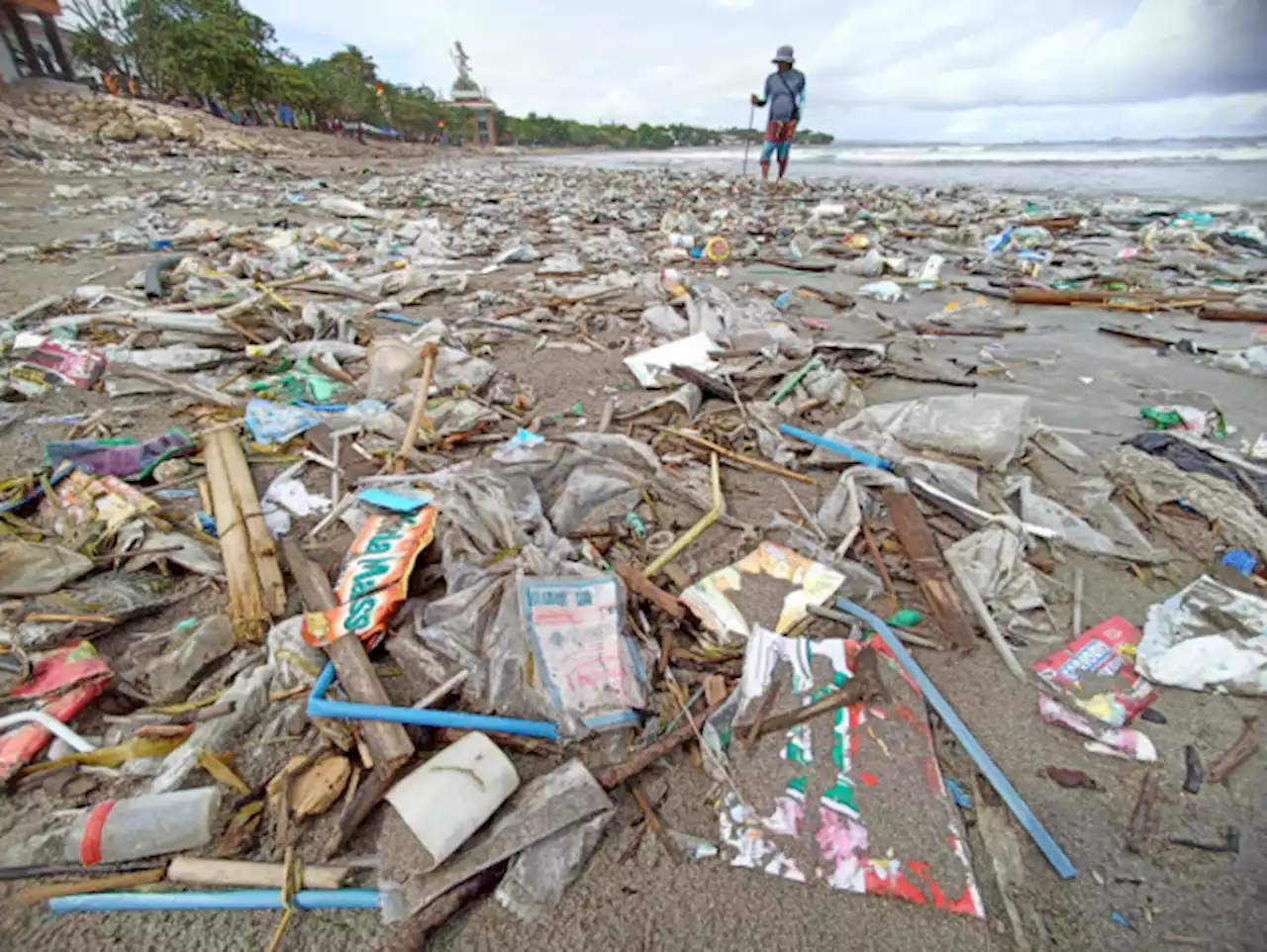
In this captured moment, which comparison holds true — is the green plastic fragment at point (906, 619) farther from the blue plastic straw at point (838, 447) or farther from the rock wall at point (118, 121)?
the rock wall at point (118, 121)

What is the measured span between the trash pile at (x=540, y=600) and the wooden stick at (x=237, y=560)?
0.7 inches

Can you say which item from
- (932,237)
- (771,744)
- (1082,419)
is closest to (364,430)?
(771,744)

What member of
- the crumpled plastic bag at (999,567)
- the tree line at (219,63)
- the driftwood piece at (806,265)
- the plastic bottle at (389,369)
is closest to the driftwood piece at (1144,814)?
the crumpled plastic bag at (999,567)

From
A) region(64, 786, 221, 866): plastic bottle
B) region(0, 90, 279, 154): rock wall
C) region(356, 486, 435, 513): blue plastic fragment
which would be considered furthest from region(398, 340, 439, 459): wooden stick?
region(0, 90, 279, 154): rock wall

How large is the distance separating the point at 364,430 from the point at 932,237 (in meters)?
9.77

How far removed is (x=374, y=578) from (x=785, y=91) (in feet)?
49.0

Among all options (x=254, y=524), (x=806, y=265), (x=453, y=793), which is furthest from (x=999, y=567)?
(x=806, y=265)

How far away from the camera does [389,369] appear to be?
3.95 m

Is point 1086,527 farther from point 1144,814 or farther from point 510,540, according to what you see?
point 510,540

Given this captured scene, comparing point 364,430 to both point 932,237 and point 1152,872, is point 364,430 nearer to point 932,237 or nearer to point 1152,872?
point 1152,872

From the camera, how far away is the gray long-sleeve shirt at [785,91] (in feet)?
42.0

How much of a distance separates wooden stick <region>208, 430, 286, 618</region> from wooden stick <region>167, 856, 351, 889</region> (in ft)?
2.95

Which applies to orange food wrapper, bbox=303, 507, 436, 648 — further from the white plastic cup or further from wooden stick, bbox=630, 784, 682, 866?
wooden stick, bbox=630, 784, 682, 866

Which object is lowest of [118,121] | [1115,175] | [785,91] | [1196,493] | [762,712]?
[762,712]
